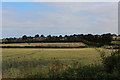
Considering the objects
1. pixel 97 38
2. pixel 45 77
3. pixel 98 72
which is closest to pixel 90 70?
pixel 98 72

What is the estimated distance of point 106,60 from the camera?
10508mm

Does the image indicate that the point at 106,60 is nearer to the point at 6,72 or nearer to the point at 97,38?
the point at 6,72

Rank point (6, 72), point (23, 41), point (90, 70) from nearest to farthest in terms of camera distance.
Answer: point (90, 70)
point (6, 72)
point (23, 41)

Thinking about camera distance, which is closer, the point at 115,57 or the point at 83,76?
the point at 83,76

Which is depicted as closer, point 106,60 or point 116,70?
point 116,70

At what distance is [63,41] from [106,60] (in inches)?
1856

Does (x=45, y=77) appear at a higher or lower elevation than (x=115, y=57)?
lower

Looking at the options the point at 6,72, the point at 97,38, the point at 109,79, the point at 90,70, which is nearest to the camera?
the point at 109,79

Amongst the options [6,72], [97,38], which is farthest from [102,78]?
[97,38]

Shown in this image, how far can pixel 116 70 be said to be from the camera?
374 inches

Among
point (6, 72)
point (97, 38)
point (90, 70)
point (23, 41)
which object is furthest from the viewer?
point (97, 38)

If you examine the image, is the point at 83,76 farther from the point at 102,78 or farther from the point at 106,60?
→ the point at 106,60

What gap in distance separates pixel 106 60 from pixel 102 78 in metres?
1.52

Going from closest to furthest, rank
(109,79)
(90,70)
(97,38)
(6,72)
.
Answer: (109,79)
(90,70)
(6,72)
(97,38)
